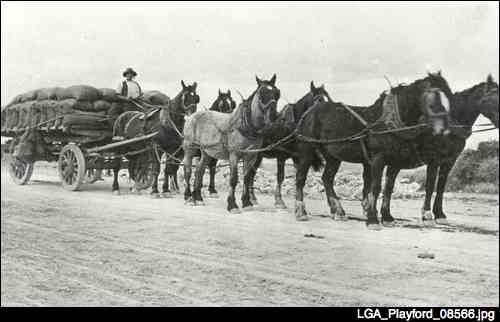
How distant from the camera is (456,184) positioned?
47.1 ft

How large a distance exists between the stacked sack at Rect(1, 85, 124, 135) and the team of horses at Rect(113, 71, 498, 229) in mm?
1732

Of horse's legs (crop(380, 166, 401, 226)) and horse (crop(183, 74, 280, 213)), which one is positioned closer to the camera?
horse's legs (crop(380, 166, 401, 226))

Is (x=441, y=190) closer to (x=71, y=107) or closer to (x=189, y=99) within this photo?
(x=189, y=99)

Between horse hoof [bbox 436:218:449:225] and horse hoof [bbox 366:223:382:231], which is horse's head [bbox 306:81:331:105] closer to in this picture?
horse hoof [bbox 366:223:382:231]

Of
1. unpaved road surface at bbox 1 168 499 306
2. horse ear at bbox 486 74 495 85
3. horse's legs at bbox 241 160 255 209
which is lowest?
unpaved road surface at bbox 1 168 499 306

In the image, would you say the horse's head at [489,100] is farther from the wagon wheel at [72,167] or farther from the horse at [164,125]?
the wagon wheel at [72,167]

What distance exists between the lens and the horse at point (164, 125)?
1138cm

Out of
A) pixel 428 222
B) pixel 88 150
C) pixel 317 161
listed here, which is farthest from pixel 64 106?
pixel 428 222

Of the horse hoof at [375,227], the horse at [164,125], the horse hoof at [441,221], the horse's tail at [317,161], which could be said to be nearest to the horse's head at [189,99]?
the horse at [164,125]

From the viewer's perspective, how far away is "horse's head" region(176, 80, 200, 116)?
1115cm

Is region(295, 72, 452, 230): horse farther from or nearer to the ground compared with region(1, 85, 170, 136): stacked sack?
nearer to the ground

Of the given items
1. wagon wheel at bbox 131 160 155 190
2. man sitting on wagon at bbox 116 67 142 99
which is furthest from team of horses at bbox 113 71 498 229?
wagon wheel at bbox 131 160 155 190

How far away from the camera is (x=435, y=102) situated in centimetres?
729

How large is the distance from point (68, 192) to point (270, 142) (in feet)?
16.0
